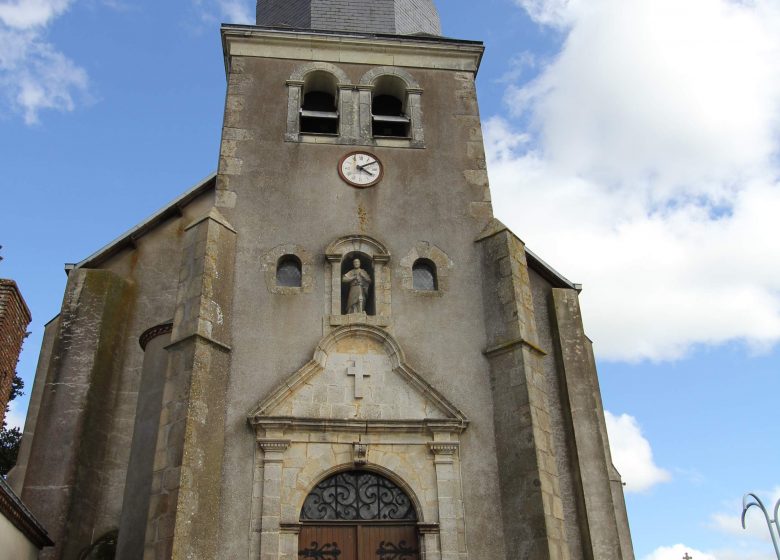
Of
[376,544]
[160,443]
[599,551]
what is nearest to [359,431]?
[376,544]

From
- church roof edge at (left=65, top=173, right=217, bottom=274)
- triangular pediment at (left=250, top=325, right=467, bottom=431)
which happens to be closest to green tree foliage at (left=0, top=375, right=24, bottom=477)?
church roof edge at (left=65, top=173, right=217, bottom=274)

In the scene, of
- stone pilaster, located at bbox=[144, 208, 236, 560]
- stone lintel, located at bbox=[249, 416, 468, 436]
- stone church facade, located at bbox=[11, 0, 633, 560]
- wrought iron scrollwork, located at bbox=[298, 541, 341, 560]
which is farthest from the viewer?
stone lintel, located at bbox=[249, 416, 468, 436]

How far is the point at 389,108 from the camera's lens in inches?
608

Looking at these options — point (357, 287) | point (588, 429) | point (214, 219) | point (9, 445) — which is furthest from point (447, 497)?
point (9, 445)

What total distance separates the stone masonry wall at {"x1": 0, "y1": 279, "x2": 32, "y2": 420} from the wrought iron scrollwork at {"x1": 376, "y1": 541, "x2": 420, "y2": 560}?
5.96 m

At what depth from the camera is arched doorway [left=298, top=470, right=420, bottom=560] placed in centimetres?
1052

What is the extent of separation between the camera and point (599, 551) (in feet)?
38.9

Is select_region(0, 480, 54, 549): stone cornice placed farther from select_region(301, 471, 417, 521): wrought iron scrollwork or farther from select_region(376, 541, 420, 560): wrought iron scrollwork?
select_region(376, 541, 420, 560): wrought iron scrollwork

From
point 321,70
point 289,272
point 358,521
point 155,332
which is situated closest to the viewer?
point 358,521

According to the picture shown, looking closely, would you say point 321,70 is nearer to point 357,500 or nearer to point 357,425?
point 357,425

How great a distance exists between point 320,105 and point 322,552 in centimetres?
825

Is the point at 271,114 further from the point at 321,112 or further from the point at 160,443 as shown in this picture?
the point at 160,443

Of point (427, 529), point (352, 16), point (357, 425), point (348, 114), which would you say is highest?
point (352, 16)

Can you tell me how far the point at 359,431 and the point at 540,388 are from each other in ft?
8.63
